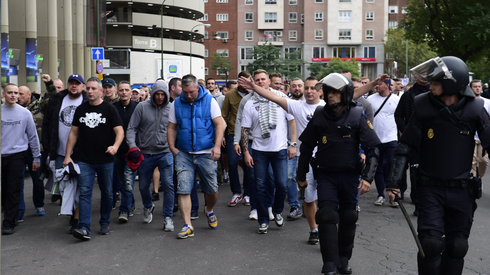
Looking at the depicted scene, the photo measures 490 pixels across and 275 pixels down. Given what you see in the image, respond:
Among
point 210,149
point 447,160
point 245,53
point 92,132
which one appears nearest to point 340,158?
point 447,160

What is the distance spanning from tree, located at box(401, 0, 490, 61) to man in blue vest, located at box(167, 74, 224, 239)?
19.7m

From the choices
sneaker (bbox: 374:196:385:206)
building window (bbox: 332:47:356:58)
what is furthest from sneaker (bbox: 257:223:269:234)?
building window (bbox: 332:47:356:58)

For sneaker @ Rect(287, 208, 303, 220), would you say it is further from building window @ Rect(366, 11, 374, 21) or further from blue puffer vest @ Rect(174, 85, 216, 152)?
building window @ Rect(366, 11, 374, 21)

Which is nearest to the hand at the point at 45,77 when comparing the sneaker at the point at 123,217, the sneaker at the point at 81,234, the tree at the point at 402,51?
the sneaker at the point at 123,217

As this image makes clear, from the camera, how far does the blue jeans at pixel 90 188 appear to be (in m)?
7.03

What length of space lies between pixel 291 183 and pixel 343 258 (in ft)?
9.01

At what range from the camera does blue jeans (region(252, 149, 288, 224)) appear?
727cm

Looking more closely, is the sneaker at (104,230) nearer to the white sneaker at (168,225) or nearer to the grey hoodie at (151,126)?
the white sneaker at (168,225)

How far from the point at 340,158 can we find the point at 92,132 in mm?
3331

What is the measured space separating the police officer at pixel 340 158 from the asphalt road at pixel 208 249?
0.52 m

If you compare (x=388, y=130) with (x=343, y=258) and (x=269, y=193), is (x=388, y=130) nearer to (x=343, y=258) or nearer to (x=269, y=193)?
(x=269, y=193)

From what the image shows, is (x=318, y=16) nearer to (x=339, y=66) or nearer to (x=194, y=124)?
(x=339, y=66)

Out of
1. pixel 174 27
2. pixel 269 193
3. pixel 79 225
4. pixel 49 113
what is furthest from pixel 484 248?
pixel 174 27

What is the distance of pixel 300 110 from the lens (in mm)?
7055
